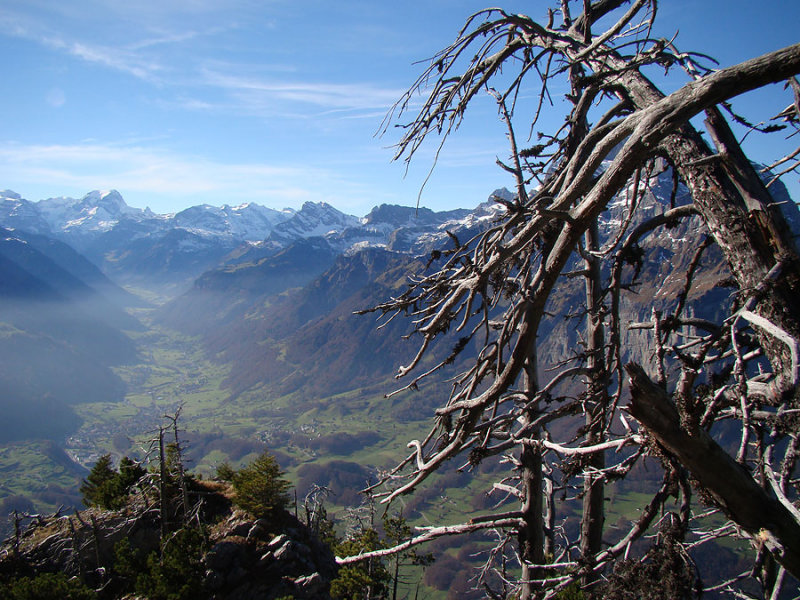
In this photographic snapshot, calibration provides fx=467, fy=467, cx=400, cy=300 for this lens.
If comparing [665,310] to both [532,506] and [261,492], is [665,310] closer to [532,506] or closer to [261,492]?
[532,506]

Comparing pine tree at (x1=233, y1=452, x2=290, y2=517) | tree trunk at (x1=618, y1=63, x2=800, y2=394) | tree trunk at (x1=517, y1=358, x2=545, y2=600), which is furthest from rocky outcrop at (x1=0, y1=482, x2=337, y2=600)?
tree trunk at (x1=618, y1=63, x2=800, y2=394)

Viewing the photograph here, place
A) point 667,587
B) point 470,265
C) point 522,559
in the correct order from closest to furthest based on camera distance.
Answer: point 667,587
point 470,265
point 522,559

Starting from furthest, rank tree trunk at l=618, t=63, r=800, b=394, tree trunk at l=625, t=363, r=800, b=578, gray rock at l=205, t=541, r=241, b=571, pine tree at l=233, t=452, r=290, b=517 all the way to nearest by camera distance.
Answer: pine tree at l=233, t=452, r=290, b=517
gray rock at l=205, t=541, r=241, b=571
tree trunk at l=618, t=63, r=800, b=394
tree trunk at l=625, t=363, r=800, b=578

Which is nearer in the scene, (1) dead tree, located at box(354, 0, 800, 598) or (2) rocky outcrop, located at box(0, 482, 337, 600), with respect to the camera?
(1) dead tree, located at box(354, 0, 800, 598)

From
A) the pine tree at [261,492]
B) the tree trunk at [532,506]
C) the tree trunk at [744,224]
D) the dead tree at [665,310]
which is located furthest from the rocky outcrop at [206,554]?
the tree trunk at [744,224]

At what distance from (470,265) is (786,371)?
1893 mm

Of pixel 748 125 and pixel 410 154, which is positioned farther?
Result: pixel 410 154

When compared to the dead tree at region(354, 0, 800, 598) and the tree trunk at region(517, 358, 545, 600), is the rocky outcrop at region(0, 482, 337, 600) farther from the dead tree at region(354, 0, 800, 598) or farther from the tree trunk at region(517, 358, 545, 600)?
the dead tree at region(354, 0, 800, 598)

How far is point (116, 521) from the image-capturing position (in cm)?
2339

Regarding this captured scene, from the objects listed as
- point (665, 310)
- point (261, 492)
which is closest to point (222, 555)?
point (261, 492)

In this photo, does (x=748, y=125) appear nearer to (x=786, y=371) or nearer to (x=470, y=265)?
(x=786, y=371)

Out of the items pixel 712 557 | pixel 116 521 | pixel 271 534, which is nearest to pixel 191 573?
pixel 271 534

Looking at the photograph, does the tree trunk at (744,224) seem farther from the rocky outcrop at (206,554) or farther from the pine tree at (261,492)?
the pine tree at (261,492)

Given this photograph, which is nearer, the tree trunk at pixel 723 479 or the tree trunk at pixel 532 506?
the tree trunk at pixel 723 479
